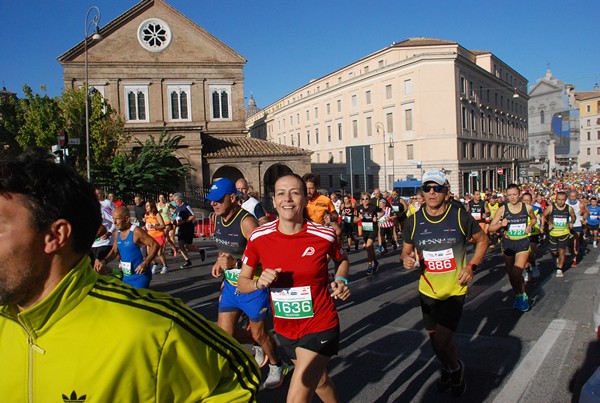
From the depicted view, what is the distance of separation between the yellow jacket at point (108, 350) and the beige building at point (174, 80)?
31.3 meters

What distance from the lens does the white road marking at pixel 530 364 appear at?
15.5 feet

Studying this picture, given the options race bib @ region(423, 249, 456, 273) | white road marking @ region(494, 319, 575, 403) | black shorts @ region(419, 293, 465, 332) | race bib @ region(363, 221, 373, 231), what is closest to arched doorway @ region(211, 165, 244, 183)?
race bib @ region(363, 221, 373, 231)

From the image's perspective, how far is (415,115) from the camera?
170 ft

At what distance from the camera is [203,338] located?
1630 mm

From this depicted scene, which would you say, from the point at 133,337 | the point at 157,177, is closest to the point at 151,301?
the point at 133,337

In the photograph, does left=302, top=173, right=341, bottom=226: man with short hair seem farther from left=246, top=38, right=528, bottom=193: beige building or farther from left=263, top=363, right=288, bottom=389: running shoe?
left=246, top=38, right=528, bottom=193: beige building

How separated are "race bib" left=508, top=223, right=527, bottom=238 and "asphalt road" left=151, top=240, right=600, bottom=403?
1.21m

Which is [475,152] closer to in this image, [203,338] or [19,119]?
[19,119]

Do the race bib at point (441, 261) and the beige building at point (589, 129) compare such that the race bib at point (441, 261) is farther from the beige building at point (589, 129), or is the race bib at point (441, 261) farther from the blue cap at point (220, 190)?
the beige building at point (589, 129)

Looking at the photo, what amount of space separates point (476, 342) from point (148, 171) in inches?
861

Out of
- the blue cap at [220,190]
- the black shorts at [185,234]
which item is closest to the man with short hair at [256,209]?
the blue cap at [220,190]

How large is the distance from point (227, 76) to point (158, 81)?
5117 millimetres

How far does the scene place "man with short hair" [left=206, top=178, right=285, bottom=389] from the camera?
Answer: 5000 mm

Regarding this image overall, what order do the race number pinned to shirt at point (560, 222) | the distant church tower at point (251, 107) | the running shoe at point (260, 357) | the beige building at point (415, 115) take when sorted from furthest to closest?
the distant church tower at point (251, 107) → the beige building at point (415, 115) → the race number pinned to shirt at point (560, 222) → the running shoe at point (260, 357)
